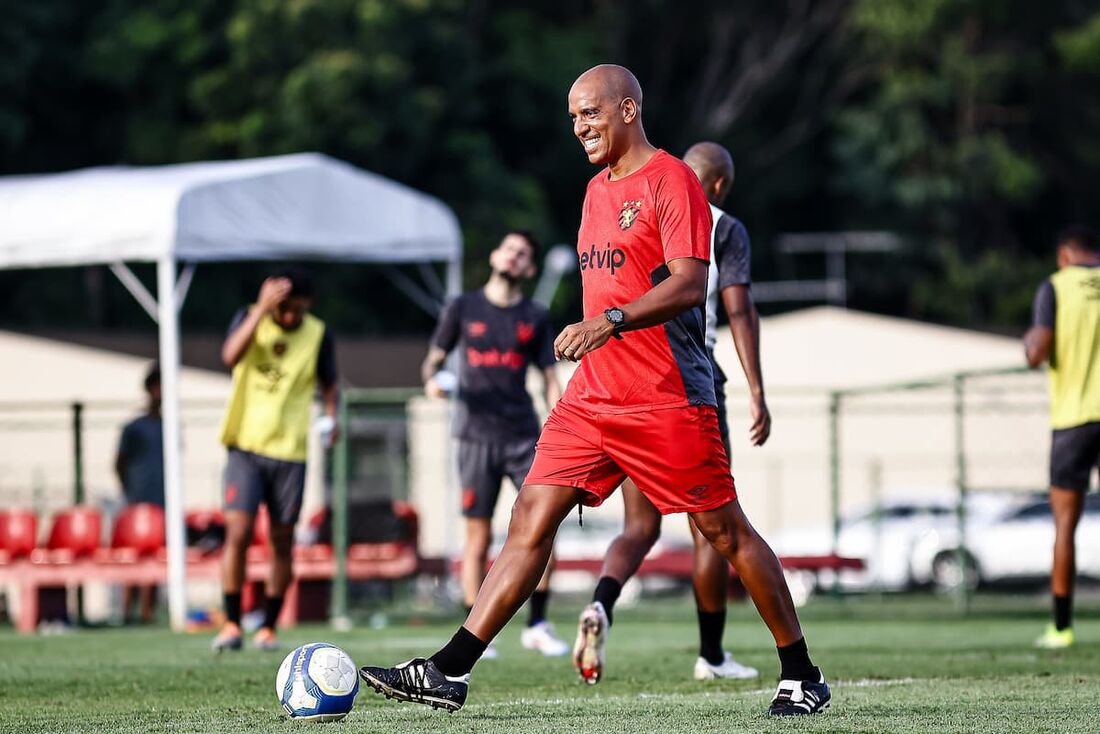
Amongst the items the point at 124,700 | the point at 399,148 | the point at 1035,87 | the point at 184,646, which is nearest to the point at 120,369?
the point at 399,148

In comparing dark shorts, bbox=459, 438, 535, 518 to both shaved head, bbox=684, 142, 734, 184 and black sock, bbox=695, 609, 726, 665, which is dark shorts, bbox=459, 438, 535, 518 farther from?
shaved head, bbox=684, 142, 734, 184

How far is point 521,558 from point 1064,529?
15.4 ft

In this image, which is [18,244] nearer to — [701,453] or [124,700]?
[124,700]

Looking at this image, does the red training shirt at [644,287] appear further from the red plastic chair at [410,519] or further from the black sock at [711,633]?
the red plastic chair at [410,519]

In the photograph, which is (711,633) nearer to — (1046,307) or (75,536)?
(1046,307)

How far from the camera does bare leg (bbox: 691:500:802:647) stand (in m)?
6.74

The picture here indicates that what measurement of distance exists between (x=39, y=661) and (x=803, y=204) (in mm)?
40785

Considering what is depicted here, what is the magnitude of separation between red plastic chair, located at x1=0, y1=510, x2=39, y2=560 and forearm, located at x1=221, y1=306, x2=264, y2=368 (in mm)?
6422

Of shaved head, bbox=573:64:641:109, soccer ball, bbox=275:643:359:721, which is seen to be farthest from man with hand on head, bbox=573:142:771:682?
soccer ball, bbox=275:643:359:721

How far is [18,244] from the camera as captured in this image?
51.6 ft

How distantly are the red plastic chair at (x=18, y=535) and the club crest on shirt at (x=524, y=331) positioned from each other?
23.0 ft

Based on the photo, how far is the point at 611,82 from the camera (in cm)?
681

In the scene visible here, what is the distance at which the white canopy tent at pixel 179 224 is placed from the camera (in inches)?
592

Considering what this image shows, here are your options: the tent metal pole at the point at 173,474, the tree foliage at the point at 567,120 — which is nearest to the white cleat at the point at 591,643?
the tent metal pole at the point at 173,474
